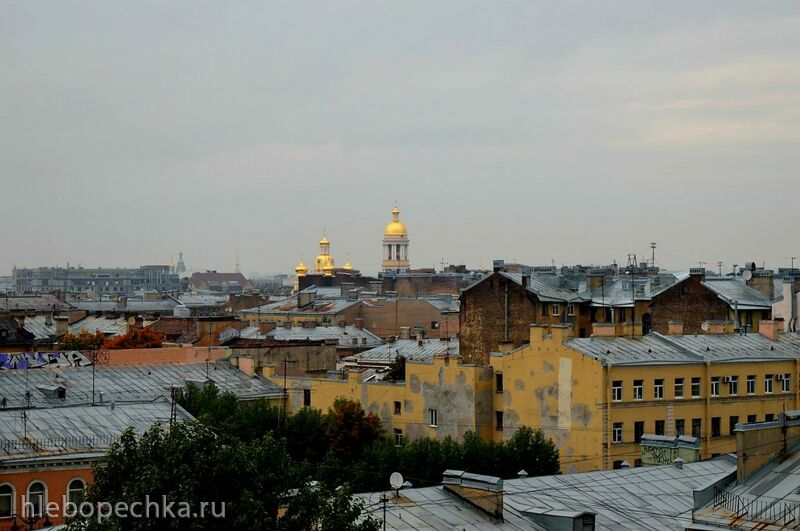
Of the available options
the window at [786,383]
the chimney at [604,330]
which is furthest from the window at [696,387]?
the window at [786,383]

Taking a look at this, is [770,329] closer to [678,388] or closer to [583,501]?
Result: [678,388]

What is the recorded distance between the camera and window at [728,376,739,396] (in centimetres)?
5416

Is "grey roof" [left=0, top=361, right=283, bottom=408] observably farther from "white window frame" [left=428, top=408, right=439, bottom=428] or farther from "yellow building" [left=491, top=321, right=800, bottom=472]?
"yellow building" [left=491, top=321, right=800, bottom=472]

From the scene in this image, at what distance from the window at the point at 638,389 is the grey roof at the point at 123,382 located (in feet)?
44.3

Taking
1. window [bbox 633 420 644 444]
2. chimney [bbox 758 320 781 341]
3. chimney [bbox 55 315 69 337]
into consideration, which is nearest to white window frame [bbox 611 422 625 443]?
window [bbox 633 420 644 444]

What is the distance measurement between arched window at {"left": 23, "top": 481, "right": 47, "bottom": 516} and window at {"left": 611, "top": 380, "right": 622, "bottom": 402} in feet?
72.2

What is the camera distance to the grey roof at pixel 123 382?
50000 millimetres

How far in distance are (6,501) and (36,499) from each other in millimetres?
691

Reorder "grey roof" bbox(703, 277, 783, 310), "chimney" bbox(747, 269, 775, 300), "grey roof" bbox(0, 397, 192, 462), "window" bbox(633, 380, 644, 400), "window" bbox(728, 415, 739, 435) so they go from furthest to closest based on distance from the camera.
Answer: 1. "chimney" bbox(747, 269, 775, 300)
2. "grey roof" bbox(703, 277, 783, 310)
3. "window" bbox(728, 415, 739, 435)
4. "window" bbox(633, 380, 644, 400)
5. "grey roof" bbox(0, 397, 192, 462)

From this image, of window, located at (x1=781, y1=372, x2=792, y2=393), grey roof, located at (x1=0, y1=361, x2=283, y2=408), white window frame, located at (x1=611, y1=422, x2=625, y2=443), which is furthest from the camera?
window, located at (x1=781, y1=372, x2=792, y2=393)

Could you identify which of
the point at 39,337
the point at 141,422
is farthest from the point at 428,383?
the point at 39,337

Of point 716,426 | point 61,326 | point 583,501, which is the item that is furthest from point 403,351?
point 583,501

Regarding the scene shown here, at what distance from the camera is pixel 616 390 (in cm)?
5144

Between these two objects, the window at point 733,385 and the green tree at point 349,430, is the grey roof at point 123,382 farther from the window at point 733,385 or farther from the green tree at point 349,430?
the window at point 733,385
